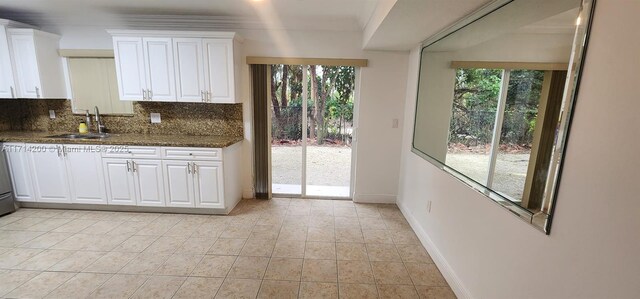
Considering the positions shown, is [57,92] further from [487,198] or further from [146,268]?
→ [487,198]

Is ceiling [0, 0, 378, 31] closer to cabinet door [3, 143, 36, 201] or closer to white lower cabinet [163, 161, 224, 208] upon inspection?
cabinet door [3, 143, 36, 201]

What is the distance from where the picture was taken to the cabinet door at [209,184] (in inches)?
118

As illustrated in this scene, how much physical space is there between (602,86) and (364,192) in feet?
9.27

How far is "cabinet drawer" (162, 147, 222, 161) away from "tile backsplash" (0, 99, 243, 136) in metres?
0.58

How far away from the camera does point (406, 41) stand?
8.99 ft

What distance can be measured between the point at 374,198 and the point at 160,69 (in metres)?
3.15

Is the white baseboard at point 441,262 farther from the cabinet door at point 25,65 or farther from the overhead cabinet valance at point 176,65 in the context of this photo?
the cabinet door at point 25,65

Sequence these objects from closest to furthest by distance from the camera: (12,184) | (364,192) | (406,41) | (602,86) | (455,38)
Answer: (602,86) < (455,38) < (406,41) < (12,184) < (364,192)

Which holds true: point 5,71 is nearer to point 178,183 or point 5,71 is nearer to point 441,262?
point 178,183

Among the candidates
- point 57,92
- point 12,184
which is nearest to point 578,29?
point 57,92

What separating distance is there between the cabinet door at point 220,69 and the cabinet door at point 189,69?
0.27 ft

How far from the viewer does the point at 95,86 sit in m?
3.40

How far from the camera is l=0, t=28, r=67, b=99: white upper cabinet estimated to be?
300 centimetres


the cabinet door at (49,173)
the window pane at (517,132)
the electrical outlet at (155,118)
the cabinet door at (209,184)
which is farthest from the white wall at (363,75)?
the window pane at (517,132)
